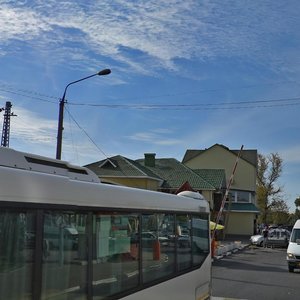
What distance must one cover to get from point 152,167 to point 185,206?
48.3 meters

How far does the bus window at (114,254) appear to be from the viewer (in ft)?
15.1

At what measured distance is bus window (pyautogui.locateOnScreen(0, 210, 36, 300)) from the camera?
3.45 meters

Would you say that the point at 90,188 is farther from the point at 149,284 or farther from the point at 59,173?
the point at 149,284

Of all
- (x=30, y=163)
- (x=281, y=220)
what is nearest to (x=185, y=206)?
(x=30, y=163)

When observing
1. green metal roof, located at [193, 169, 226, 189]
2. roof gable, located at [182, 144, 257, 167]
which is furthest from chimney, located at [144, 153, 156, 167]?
roof gable, located at [182, 144, 257, 167]

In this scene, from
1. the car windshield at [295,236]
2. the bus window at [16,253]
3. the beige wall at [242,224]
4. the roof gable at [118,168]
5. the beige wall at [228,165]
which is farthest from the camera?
the beige wall at [228,165]

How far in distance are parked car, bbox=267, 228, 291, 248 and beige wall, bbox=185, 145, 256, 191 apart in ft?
83.6

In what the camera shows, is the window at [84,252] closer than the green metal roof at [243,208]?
Yes

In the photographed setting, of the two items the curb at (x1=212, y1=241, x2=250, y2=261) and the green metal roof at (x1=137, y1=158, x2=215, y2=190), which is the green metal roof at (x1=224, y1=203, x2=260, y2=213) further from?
the curb at (x1=212, y1=241, x2=250, y2=261)

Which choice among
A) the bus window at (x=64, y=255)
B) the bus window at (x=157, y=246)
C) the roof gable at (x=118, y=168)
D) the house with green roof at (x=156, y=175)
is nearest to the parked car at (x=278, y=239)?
the house with green roof at (x=156, y=175)

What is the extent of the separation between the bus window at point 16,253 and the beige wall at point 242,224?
62.8 m

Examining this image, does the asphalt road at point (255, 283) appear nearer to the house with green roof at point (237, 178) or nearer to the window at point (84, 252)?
the window at point (84, 252)

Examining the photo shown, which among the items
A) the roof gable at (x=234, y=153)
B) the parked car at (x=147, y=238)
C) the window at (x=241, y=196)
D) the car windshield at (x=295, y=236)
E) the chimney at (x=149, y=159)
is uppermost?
the roof gable at (x=234, y=153)

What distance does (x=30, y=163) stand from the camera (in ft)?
13.7
